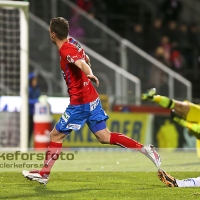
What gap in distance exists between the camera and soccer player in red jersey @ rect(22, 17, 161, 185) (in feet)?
28.5

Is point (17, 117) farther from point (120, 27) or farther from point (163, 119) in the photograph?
point (120, 27)

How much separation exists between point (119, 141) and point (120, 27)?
1444 cm

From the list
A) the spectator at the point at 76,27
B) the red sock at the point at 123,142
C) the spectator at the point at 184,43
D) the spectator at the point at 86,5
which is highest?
the spectator at the point at 86,5

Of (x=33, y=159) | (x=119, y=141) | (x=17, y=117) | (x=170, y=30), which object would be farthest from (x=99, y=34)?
(x=119, y=141)

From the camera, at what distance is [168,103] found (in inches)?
406

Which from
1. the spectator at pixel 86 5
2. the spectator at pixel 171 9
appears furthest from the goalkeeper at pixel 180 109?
the spectator at pixel 171 9

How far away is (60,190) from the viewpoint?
8.35 m

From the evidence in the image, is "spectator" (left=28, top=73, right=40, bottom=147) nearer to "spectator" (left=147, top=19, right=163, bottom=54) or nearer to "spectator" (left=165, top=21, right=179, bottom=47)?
"spectator" (left=147, top=19, right=163, bottom=54)

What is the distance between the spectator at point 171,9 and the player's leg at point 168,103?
39.8ft

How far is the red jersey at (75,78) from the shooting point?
8633mm

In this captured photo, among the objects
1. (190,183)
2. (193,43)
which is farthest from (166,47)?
(190,183)

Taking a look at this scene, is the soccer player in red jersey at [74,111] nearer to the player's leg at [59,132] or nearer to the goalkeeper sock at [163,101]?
the player's leg at [59,132]

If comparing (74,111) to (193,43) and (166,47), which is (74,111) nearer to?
(166,47)

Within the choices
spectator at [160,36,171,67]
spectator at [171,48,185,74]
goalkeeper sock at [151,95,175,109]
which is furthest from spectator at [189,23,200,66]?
goalkeeper sock at [151,95,175,109]
